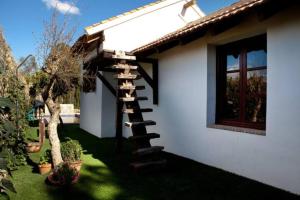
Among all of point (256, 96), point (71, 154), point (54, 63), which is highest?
point (54, 63)

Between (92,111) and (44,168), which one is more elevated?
(92,111)

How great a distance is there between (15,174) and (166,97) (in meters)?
4.02

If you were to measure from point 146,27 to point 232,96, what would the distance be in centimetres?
479

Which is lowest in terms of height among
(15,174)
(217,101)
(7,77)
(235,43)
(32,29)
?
(15,174)

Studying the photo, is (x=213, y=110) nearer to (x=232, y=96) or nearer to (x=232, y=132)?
(x=232, y=96)

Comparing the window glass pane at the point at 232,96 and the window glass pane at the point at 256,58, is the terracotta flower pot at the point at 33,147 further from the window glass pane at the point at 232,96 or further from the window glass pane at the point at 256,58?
the window glass pane at the point at 256,58

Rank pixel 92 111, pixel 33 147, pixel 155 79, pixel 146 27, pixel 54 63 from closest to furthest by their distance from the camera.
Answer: pixel 54 63 < pixel 33 147 < pixel 155 79 < pixel 146 27 < pixel 92 111

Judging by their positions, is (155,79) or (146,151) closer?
(146,151)

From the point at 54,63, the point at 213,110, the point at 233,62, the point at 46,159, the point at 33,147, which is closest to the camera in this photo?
the point at 46,159

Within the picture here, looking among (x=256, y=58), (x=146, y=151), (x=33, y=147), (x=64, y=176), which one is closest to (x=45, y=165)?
(x=64, y=176)

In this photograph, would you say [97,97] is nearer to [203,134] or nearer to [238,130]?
[203,134]

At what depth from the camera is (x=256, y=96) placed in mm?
4898

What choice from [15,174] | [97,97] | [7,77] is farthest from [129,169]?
[97,97]

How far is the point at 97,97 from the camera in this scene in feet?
33.4
